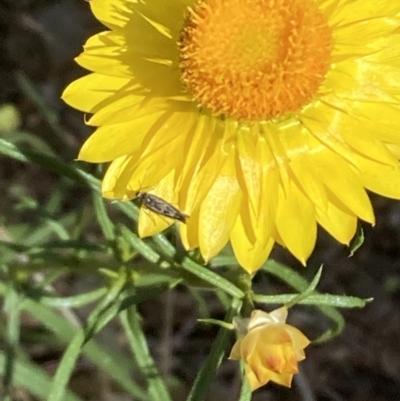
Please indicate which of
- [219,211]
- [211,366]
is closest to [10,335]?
[211,366]

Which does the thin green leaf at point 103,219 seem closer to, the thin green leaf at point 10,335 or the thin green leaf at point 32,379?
the thin green leaf at point 10,335

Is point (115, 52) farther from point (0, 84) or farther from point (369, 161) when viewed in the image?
point (0, 84)

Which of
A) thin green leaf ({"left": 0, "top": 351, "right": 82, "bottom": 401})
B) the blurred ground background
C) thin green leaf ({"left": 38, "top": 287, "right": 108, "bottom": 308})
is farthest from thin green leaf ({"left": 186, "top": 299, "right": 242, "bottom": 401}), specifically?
the blurred ground background

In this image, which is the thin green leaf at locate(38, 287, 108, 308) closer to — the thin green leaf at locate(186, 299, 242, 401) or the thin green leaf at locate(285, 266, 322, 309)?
the thin green leaf at locate(186, 299, 242, 401)

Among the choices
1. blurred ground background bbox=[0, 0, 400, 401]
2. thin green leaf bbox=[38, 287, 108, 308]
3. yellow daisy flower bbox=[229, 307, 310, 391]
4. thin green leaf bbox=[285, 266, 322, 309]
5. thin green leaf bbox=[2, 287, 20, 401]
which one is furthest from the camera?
blurred ground background bbox=[0, 0, 400, 401]

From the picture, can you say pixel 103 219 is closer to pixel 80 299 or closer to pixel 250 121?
pixel 80 299

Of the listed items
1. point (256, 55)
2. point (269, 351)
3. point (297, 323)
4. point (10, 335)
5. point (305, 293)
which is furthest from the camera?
point (297, 323)
